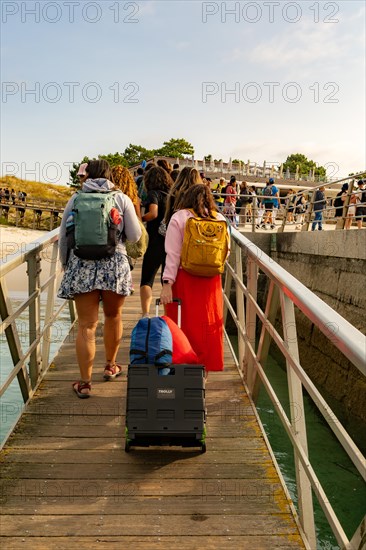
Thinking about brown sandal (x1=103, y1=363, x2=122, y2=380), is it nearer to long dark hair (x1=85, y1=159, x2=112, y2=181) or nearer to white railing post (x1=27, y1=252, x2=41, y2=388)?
white railing post (x1=27, y1=252, x2=41, y2=388)

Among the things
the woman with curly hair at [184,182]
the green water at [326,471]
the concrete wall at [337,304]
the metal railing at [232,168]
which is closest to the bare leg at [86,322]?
the woman with curly hair at [184,182]

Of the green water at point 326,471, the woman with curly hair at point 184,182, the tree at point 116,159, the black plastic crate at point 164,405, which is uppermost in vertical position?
the tree at point 116,159

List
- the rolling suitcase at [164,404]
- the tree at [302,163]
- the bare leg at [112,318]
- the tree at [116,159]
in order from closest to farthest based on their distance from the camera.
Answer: the rolling suitcase at [164,404]
the bare leg at [112,318]
the tree at [116,159]
the tree at [302,163]

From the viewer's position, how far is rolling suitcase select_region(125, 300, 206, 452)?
3002 millimetres

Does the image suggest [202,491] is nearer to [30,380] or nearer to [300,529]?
[300,529]

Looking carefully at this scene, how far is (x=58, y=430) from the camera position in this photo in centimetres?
351

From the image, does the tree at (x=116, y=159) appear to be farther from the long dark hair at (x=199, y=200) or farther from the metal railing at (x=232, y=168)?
the long dark hair at (x=199, y=200)

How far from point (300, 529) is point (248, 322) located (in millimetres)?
1881

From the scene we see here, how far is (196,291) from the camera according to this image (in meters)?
3.71

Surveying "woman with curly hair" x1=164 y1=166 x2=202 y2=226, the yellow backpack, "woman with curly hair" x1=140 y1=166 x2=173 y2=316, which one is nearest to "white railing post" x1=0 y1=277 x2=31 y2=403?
→ the yellow backpack

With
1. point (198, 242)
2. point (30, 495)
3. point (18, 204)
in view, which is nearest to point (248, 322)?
point (198, 242)

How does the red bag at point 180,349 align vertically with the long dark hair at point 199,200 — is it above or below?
below

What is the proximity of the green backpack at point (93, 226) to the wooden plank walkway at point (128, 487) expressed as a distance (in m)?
1.08

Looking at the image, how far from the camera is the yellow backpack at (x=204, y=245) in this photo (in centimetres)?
355
